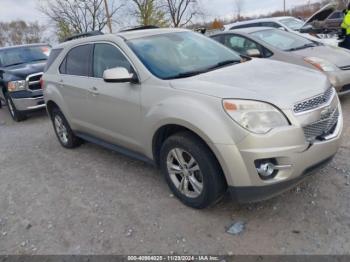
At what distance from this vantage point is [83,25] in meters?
A: 28.5

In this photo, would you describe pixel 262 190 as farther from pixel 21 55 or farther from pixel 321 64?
pixel 21 55

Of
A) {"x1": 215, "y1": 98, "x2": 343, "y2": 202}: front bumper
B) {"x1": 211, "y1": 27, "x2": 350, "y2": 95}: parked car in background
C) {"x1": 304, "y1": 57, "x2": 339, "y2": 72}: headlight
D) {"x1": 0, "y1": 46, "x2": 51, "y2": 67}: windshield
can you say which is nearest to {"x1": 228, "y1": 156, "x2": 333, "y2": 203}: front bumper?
{"x1": 215, "y1": 98, "x2": 343, "y2": 202}: front bumper

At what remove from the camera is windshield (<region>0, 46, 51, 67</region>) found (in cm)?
894

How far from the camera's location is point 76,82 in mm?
4438

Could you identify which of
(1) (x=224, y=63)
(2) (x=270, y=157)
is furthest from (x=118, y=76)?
(2) (x=270, y=157)

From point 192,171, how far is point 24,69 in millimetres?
6697

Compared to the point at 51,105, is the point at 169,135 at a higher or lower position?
higher

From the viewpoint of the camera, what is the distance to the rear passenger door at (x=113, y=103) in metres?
3.48

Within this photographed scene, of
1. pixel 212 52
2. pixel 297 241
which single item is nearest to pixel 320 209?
pixel 297 241

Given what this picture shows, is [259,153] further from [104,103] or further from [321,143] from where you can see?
[104,103]

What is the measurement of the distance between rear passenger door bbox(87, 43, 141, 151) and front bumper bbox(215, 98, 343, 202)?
123cm

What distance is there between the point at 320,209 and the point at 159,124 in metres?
1.69

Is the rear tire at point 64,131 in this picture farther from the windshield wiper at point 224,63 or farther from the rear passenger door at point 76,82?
the windshield wiper at point 224,63

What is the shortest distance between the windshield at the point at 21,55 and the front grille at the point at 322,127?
326 inches
